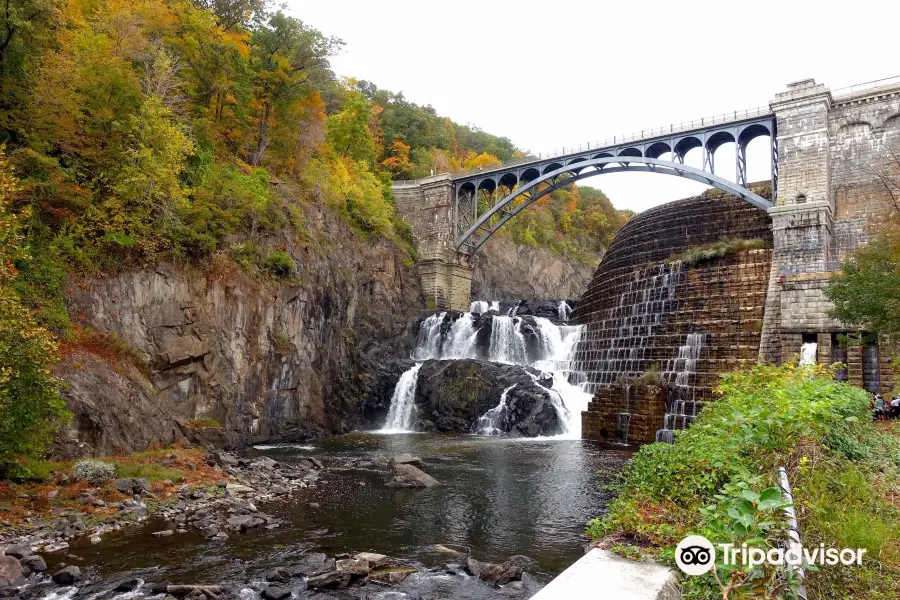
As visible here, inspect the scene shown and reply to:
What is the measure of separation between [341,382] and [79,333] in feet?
45.9

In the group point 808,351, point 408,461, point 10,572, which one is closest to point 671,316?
point 808,351

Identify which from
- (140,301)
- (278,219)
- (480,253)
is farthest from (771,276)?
(480,253)

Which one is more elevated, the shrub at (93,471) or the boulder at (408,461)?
the shrub at (93,471)

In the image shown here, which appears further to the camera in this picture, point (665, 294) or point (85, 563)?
point (665, 294)

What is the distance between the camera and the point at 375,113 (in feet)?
181

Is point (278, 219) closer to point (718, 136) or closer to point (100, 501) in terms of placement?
point (100, 501)

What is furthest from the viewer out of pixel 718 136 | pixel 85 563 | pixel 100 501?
pixel 718 136

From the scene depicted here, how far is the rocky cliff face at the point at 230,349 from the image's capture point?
15391 mm

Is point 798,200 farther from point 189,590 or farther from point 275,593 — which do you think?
point 189,590

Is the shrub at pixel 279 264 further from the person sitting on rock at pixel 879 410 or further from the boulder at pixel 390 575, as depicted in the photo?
the person sitting on rock at pixel 879 410

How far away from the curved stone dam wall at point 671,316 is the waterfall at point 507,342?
3370 mm

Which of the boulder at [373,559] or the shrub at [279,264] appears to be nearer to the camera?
the boulder at [373,559]

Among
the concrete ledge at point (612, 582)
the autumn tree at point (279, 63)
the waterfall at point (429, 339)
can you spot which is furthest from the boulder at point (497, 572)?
the autumn tree at point (279, 63)

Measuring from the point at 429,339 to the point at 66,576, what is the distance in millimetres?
27225
